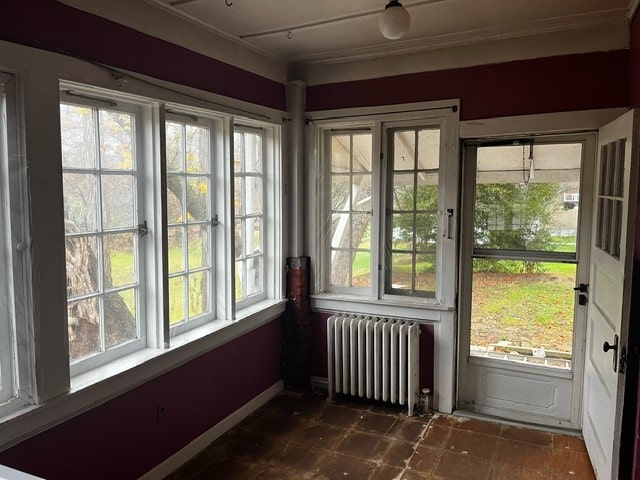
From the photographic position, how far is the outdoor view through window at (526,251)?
11.5 ft

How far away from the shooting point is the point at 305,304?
423 cm

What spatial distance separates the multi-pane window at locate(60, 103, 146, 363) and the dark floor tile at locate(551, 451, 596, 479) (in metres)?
2.77

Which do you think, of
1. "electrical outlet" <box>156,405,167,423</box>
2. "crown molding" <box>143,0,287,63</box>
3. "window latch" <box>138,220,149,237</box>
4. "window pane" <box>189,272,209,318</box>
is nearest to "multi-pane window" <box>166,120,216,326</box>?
"window pane" <box>189,272,209,318</box>

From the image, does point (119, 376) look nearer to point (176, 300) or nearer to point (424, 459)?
A: point (176, 300)

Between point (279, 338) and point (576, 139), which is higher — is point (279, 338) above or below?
below

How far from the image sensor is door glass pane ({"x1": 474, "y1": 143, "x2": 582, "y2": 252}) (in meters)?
3.49

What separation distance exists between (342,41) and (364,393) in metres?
2.79

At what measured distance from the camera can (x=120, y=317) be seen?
110 inches

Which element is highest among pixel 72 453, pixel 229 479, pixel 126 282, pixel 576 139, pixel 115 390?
pixel 576 139

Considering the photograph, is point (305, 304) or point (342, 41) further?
point (305, 304)

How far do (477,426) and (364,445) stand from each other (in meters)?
0.91

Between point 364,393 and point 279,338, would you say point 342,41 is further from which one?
point 364,393

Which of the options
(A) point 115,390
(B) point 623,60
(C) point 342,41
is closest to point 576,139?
(B) point 623,60

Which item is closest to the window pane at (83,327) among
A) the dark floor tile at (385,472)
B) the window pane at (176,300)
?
the window pane at (176,300)
